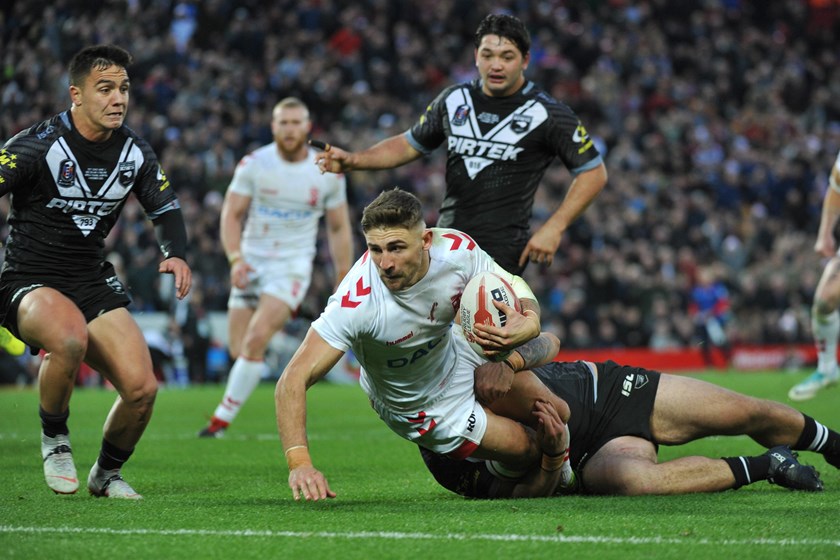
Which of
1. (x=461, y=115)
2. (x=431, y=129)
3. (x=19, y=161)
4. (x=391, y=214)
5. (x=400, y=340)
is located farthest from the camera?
(x=431, y=129)

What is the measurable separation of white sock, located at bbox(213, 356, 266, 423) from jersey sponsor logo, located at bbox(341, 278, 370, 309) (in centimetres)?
517

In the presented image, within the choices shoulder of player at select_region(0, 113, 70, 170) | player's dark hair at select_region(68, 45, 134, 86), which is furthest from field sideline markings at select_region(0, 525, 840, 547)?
player's dark hair at select_region(68, 45, 134, 86)

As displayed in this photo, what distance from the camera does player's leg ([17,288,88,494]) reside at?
6.27 metres

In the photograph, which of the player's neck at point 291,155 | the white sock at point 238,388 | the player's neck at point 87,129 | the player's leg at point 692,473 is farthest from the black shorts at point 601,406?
the player's neck at point 291,155

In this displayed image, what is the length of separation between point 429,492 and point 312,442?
3.62 metres

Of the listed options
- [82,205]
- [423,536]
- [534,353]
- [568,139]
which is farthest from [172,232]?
[423,536]

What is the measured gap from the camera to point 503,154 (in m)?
7.95

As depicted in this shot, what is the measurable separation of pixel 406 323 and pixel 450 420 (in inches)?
24.2

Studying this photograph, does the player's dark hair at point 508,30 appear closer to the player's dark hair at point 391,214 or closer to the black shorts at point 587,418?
the black shorts at point 587,418

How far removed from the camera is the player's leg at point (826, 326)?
414 inches

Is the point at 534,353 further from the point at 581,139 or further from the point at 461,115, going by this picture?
the point at 461,115

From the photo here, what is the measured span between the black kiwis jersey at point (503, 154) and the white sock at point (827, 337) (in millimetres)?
3988

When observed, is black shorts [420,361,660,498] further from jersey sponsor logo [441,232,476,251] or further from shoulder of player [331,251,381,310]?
shoulder of player [331,251,381,310]

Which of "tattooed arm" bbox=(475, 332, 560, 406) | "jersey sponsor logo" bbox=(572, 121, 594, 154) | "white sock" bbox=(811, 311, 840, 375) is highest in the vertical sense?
"jersey sponsor logo" bbox=(572, 121, 594, 154)
